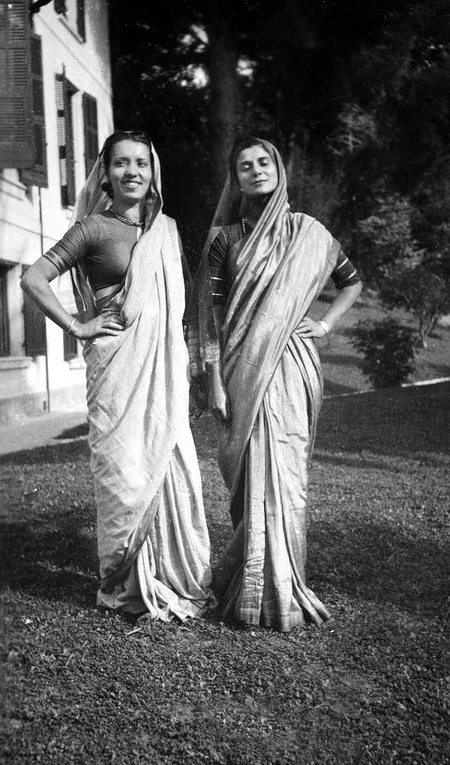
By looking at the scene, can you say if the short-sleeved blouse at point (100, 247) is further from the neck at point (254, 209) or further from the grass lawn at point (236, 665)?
the grass lawn at point (236, 665)

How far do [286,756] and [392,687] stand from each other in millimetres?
569

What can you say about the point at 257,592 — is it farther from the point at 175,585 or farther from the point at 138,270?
the point at 138,270

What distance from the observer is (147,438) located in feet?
9.25

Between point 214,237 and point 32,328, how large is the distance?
0.92m

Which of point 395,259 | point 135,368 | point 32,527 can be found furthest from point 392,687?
point 395,259

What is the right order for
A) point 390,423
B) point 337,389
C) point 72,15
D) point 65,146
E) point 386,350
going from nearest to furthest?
1. point 72,15
2. point 65,146
3. point 390,423
4. point 386,350
5. point 337,389

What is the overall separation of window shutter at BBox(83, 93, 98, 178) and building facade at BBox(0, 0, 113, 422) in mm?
16

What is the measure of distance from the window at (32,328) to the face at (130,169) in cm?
53

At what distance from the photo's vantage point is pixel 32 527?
14.1 ft

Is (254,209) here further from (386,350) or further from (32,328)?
(386,350)

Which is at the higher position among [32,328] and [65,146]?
[65,146]

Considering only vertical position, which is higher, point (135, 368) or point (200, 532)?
point (135, 368)

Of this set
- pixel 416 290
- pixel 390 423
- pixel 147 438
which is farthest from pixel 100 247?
pixel 416 290

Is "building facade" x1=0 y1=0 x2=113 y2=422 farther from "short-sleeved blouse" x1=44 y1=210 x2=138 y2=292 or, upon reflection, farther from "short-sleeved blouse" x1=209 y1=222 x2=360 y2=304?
"short-sleeved blouse" x1=209 y1=222 x2=360 y2=304
